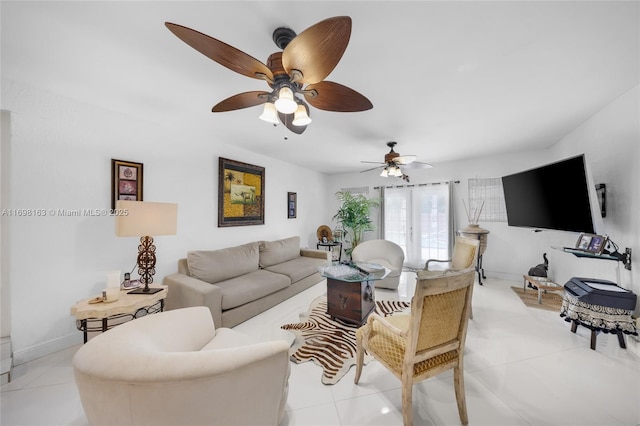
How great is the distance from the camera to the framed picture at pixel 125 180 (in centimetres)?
238

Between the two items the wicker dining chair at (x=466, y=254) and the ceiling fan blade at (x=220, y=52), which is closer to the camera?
the ceiling fan blade at (x=220, y=52)

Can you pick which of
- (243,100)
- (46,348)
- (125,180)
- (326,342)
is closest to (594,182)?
(326,342)

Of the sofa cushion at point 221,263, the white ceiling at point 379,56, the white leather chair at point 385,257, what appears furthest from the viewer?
the white leather chair at point 385,257

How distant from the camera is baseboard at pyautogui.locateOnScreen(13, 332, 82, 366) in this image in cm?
189

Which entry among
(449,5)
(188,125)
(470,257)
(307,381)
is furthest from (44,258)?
(470,257)

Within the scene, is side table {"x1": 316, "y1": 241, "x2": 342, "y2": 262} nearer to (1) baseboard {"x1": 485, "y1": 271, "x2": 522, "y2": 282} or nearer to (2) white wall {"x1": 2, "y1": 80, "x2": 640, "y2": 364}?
(2) white wall {"x1": 2, "y1": 80, "x2": 640, "y2": 364}

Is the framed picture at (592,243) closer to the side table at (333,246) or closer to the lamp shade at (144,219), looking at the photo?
the side table at (333,246)

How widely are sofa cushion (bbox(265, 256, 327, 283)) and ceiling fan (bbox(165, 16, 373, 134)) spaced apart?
8.01 ft

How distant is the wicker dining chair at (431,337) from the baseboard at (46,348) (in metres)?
2.90

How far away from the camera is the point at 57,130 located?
2062 mm

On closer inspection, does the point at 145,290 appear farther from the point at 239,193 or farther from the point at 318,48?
the point at 318,48

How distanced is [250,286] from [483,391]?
7.91 feet

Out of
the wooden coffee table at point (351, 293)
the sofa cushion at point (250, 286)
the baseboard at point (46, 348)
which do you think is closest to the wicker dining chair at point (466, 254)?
the wooden coffee table at point (351, 293)

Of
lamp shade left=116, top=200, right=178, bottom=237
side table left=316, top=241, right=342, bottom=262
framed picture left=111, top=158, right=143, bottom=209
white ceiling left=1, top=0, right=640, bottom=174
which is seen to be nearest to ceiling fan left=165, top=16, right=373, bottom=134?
A: white ceiling left=1, top=0, right=640, bottom=174
